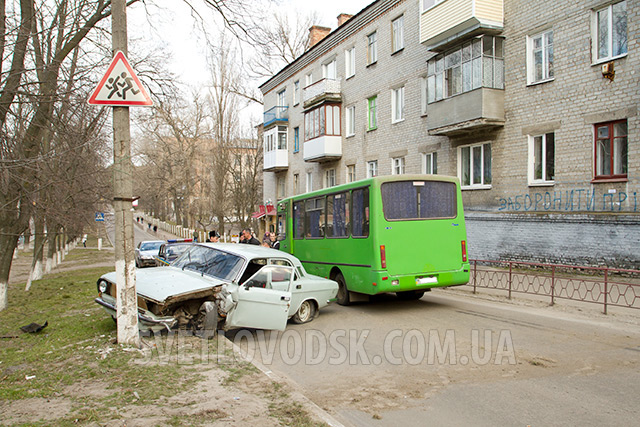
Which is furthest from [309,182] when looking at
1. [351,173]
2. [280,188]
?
[351,173]

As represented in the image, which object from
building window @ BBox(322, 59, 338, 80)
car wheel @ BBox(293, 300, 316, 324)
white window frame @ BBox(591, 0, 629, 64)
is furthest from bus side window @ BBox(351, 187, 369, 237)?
building window @ BBox(322, 59, 338, 80)

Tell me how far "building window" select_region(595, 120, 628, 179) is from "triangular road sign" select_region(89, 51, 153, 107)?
13613mm

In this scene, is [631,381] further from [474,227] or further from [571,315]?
[474,227]

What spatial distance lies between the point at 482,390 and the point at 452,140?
1647 cm

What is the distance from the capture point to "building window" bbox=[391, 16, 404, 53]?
79.9ft

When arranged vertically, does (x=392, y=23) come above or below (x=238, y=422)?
above

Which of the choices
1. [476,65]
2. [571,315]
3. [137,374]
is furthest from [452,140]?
[137,374]

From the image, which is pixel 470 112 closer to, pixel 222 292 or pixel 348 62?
pixel 348 62

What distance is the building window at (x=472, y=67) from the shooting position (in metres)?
18.4

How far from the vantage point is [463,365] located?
21.5ft

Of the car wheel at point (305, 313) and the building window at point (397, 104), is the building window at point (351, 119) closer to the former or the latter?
the building window at point (397, 104)

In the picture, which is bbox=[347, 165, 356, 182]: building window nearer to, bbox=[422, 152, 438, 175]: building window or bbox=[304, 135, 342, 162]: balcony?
bbox=[304, 135, 342, 162]: balcony

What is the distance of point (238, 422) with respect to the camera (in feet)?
14.4

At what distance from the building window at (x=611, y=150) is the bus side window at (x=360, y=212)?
861 cm
